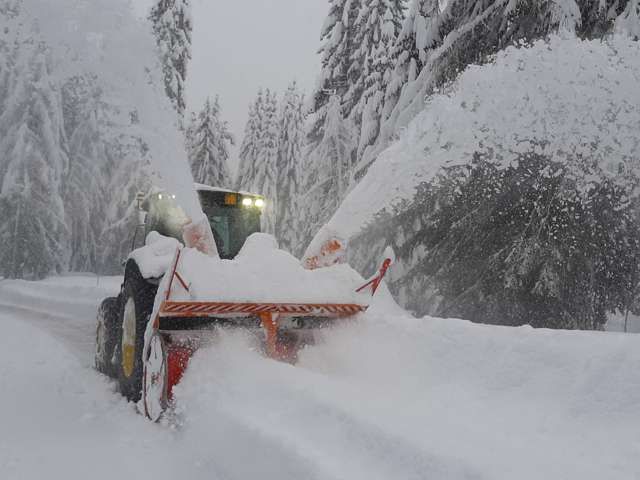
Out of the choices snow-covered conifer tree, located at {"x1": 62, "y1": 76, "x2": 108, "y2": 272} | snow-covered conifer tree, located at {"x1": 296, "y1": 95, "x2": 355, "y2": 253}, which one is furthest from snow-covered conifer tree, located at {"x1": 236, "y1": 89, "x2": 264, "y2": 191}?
snow-covered conifer tree, located at {"x1": 296, "y1": 95, "x2": 355, "y2": 253}

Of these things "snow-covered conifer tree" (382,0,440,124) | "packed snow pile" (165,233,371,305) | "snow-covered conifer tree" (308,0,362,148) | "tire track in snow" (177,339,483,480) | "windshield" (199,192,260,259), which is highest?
"snow-covered conifer tree" (308,0,362,148)

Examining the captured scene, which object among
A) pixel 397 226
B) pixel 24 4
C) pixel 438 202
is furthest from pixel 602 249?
pixel 24 4

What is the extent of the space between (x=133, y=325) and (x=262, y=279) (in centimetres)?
142

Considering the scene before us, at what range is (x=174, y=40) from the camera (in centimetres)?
2486

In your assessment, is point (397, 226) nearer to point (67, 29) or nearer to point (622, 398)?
point (622, 398)

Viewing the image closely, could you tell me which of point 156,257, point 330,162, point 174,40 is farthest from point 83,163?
point 156,257

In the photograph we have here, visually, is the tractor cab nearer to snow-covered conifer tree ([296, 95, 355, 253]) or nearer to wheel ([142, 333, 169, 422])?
wheel ([142, 333, 169, 422])

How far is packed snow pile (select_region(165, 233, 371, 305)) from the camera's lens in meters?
4.45

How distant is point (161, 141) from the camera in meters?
6.82

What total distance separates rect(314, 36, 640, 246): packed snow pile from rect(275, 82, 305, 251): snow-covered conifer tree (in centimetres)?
2975

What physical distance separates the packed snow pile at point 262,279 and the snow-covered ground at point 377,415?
384 mm

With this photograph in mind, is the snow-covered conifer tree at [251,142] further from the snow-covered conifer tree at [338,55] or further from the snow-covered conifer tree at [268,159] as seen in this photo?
the snow-covered conifer tree at [338,55]

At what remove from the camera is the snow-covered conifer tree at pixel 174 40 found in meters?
24.1

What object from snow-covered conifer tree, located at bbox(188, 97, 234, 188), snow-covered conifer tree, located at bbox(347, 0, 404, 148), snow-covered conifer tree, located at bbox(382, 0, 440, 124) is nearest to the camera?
snow-covered conifer tree, located at bbox(382, 0, 440, 124)
